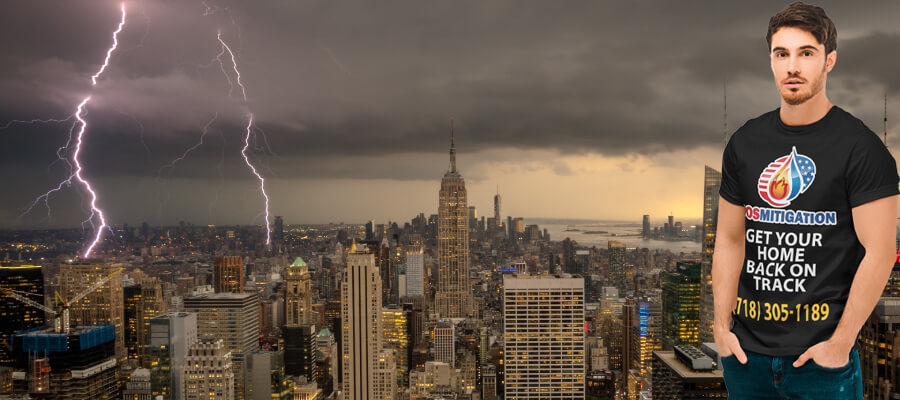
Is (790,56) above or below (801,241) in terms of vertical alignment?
above

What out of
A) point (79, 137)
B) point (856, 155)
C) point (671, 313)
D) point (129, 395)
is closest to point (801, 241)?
point (856, 155)

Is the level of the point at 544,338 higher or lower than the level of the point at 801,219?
lower

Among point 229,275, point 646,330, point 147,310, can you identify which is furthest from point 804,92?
point 646,330

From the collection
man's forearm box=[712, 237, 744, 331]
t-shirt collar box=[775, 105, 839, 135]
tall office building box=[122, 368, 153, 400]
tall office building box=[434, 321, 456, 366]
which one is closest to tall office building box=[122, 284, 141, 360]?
tall office building box=[122, 368, 153, 400]

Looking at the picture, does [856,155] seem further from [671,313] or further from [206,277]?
[671,313]

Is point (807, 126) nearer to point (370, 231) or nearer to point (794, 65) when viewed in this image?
point (794, 65)

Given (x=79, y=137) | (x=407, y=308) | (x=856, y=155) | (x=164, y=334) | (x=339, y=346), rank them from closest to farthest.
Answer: (x=856, y=155)
(x=79, y=137)
(x=164, y=334)
(x=339, y=346)
(x=407, y=308)

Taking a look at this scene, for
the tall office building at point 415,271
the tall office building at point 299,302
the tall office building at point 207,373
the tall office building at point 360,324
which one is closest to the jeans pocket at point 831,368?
the tall office building at point 207,373
